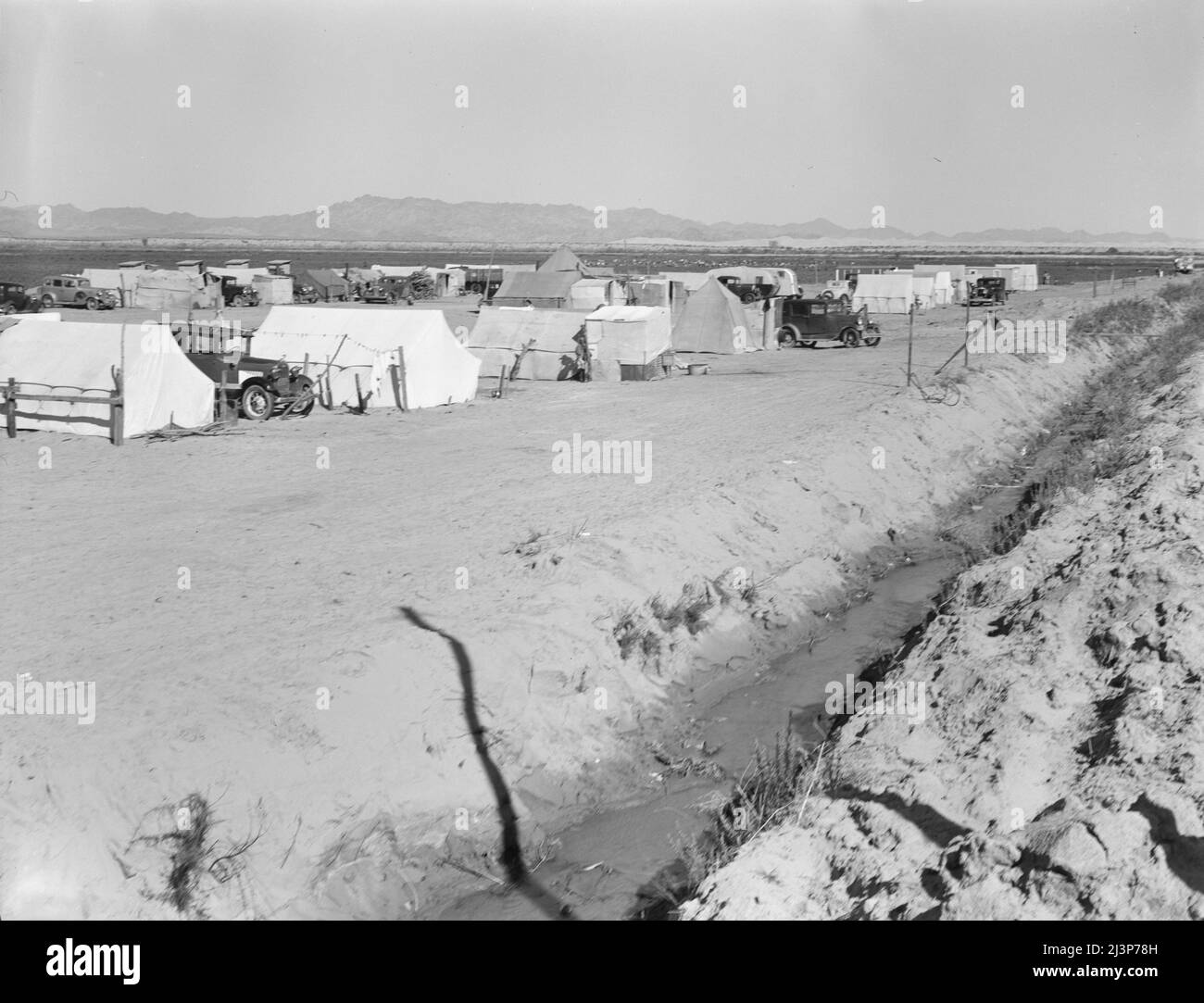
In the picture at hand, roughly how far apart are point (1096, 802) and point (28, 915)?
6.33 metres

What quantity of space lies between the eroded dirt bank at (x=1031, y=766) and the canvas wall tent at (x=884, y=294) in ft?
126

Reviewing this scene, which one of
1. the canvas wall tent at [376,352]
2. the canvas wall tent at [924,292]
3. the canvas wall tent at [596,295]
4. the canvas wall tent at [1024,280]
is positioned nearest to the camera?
the canvas wall tent at [376,352]

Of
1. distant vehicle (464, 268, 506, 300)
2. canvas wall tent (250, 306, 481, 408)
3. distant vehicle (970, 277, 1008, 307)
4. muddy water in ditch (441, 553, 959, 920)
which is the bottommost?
muddy water in ditch (441, 553, 959, 920)

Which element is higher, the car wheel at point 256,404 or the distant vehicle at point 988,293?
the distant vehicle at point 988,293

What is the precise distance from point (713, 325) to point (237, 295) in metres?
28.7

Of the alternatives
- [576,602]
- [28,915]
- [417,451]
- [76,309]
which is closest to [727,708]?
[576,602]

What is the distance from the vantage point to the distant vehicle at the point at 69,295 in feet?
158

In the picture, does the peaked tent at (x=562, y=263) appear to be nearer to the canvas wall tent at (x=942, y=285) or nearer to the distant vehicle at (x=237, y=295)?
the distant vehicle at (x=237, y=295)

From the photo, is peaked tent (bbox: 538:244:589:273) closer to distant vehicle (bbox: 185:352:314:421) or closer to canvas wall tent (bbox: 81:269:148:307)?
canvas wall tent (bbox: 81:269:148:307)

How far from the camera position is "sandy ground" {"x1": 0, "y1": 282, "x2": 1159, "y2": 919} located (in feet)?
24.8

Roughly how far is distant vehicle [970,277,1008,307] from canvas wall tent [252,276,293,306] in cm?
3156

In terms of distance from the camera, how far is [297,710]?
28.1ft

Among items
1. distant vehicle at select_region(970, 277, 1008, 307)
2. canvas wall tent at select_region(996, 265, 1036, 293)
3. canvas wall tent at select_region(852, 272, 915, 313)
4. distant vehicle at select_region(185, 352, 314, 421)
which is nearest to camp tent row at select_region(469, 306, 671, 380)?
distant vehicle at select_region(185, 352, 314, 421)

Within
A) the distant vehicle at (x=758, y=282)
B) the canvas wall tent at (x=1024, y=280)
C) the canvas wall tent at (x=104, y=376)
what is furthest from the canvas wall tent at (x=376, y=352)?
the canvas wall tent at (x=1024, y=280)
